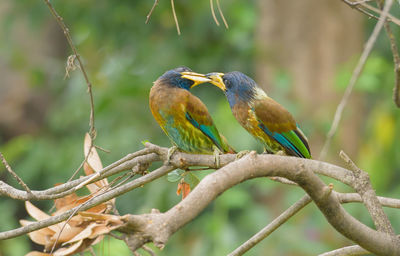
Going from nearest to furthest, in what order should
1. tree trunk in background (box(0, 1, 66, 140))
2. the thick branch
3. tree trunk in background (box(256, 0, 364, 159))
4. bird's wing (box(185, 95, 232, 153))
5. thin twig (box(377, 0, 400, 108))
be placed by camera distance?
the thick branch, thin twig (box(377, 0, 400, 108)), bird's wing (box(185, 95, 232, 153)), tree trunk in background (box(256, 0, 364, 159)), tree trunk in background (box(0, 1, 66, 140))

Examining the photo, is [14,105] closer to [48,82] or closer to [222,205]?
[48,82]

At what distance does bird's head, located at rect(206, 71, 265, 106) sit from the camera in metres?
2.74

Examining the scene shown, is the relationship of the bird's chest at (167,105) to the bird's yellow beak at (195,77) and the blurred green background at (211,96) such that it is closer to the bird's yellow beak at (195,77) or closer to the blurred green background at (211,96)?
the bird's yellow beak at (195,77)

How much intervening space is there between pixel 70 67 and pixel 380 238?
1093 millimetres

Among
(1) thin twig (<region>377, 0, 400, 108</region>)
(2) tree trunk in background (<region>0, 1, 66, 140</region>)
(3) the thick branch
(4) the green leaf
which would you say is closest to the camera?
(3) the thick branch

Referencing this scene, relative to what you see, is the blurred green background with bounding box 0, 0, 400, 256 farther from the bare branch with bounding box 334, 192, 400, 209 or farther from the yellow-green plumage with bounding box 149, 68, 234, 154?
the bare branch with bounding box 334, 192, 400, 209

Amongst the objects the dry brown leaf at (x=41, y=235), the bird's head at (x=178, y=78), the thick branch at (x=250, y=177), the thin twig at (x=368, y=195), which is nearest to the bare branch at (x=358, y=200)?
the thin twig at (x=368, y=195)

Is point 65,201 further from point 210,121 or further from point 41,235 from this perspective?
point 210,121

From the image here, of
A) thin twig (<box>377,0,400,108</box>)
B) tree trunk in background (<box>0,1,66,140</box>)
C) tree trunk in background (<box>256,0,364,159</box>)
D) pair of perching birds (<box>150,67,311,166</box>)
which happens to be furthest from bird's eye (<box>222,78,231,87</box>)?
tree trunk in background (<box>0,1,66,140</box>)

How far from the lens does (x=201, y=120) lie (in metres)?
2.82

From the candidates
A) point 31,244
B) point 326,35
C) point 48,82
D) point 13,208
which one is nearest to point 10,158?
point 13,208

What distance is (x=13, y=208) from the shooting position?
20.8 ft

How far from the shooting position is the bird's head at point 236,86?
2742 millimetres

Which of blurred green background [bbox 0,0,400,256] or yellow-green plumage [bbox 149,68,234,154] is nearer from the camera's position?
yellow-green plumage [bbox 149,68,234,154]
